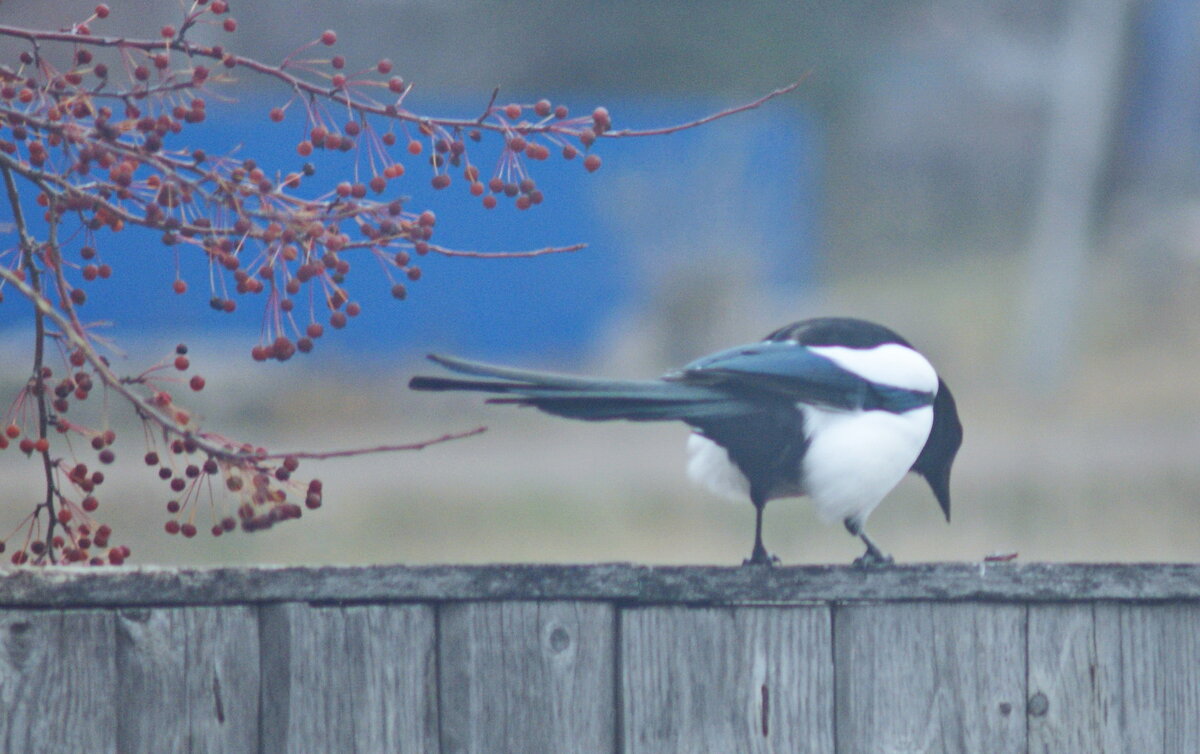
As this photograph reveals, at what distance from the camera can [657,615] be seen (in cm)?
195

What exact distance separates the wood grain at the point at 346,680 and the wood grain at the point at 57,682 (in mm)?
204

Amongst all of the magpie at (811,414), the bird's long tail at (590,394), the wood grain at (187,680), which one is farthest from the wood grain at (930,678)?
the wood grain at (187,680)

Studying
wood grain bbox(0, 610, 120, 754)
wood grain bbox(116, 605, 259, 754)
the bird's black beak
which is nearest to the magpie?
the bird's black beak

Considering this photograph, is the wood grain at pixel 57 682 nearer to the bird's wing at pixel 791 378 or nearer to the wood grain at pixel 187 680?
the wood grain at pixel 187 680

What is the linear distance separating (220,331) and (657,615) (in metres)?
10.8

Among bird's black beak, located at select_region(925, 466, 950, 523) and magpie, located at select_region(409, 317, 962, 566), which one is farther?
bird's black beak, located at select_region(925, 466, 950, 523)

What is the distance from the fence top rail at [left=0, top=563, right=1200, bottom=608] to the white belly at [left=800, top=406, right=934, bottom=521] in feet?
2.19

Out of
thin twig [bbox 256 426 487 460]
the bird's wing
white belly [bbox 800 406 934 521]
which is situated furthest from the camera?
white belly [bbox 800 406 934 521]

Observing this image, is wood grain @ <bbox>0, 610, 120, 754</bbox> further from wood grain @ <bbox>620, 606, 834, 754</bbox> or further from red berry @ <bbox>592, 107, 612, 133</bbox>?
red berry @ <bbox>592, 107, 612, 133</bbox>

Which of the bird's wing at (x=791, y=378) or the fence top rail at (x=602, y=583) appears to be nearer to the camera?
the fence top rail at (x=602, y=583)

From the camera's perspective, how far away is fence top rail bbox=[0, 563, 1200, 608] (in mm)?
1918

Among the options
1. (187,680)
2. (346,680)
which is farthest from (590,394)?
(187,680)

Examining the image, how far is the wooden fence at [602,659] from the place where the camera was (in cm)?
190

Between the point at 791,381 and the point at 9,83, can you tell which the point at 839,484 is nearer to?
the point at 791,381
